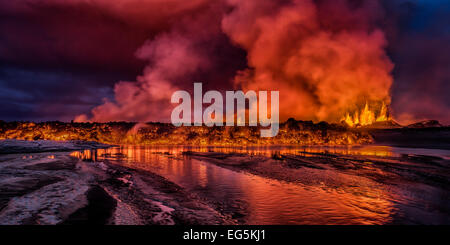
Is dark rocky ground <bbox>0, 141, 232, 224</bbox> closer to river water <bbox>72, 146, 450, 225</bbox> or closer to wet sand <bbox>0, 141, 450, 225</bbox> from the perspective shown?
wet sand <bbox>0, 141, 450, 225</bbox>

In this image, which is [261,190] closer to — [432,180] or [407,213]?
[407,213]

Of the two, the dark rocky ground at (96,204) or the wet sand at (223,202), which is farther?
the wet sand at (223,202)

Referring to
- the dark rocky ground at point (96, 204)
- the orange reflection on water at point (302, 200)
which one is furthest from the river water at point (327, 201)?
the dark rocky ground at point (96, 204)

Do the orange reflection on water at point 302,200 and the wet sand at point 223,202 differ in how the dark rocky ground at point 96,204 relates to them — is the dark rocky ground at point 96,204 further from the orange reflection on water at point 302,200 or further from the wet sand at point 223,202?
the orange reflection on water at point 302,200

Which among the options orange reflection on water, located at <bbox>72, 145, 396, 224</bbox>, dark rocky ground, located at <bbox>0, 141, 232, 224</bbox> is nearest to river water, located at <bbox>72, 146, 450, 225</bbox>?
orange reflection on water, located at <bbox>72, 145, 396, 224</bbox>

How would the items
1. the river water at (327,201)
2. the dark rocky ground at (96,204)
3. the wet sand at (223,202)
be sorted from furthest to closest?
the river water at (327,201) < the wet sand at (223,202) < the dark rocky ground at (96,204)

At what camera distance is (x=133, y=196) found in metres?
14.2

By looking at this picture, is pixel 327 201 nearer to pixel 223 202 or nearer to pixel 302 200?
pixel 302 200

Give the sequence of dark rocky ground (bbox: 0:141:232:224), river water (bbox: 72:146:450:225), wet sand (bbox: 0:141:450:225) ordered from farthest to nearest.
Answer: river water (bbox: 72:146:450:225), wet sand (bbox: 0:141:450:225), dark rocky ground (bbox: 0:141:232:224)

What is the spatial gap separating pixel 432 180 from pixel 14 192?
99.7ft

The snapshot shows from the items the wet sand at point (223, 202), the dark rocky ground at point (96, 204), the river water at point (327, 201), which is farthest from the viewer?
the river water at point (327, 201)
